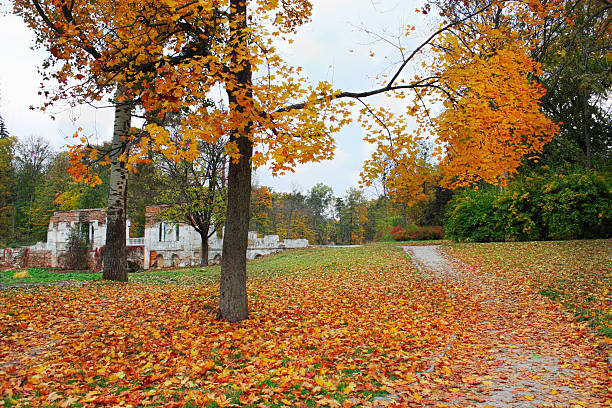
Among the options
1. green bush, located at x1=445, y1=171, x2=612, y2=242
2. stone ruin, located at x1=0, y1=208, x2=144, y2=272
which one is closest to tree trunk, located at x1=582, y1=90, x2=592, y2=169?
green bush, located at x1=445, y1=171, x2=612, y2=242

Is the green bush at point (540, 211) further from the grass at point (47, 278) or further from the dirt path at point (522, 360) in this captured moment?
the grass at point (47, 278)

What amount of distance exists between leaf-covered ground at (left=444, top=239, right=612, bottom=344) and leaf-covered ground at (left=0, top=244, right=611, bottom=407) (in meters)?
0.43

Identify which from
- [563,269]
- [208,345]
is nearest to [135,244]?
[208,345]

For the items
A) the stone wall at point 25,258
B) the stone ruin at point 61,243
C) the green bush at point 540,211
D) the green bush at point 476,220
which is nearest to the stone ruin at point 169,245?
the stone ruin at point 61,243

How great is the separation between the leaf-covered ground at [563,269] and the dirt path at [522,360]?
36cm

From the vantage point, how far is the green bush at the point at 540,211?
13.8 m

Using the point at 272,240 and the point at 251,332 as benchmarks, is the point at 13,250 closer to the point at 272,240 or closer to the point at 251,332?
the point at 272,240

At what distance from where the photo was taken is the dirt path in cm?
338

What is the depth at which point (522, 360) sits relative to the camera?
4.41m

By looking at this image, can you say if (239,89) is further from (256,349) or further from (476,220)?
(476,220)

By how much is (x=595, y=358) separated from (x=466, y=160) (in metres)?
4.47

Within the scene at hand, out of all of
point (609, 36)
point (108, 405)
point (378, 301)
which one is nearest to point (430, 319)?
point (378, 301)

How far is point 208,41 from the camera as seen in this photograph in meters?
6.25

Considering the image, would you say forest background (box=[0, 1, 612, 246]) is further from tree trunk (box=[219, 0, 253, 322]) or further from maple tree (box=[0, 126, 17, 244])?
maple tree (box=[0, 126, 17, 244])
